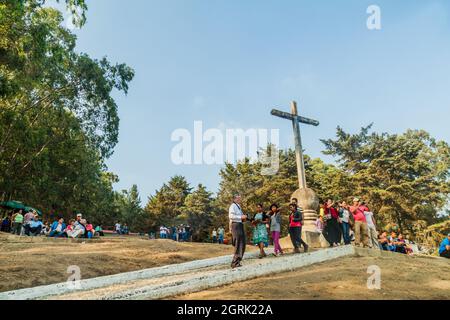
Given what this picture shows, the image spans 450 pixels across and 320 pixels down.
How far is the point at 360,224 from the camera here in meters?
11.8

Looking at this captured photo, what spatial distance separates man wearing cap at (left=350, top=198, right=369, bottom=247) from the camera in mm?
11719

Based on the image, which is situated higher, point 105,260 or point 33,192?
point 33,192

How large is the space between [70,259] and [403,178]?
33710 millimetres

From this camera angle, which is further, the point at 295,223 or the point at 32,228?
the point at 32,228

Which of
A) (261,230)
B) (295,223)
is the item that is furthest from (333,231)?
(261,230)

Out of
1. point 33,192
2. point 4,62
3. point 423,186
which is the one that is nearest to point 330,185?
point 423,186

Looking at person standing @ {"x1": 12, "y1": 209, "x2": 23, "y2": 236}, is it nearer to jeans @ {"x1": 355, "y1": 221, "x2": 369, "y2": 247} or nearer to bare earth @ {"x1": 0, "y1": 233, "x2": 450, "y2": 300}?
bare earth @ {"x1": 0, "y1": 233, "x2": 450, "y2": 300}

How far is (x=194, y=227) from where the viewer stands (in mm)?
49562

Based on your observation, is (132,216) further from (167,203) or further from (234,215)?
(234,215)

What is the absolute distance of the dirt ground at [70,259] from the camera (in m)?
8.55
